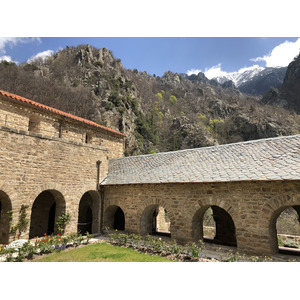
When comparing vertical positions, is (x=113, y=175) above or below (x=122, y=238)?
above

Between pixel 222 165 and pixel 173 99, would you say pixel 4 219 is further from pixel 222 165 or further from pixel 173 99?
pixel 173 99

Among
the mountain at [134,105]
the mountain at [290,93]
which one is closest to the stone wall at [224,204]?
the mountain at [134,105]

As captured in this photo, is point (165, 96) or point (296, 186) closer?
point (296, 186)

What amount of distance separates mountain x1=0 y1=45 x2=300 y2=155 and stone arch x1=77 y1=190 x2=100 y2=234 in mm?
20251

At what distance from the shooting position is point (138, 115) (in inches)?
1686

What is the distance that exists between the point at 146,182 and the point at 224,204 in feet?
13.1

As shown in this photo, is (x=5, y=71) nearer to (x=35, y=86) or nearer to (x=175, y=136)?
(x=35, y=86)

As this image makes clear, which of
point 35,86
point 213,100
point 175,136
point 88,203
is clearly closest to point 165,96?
point 213,100

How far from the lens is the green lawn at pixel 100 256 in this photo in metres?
7.33

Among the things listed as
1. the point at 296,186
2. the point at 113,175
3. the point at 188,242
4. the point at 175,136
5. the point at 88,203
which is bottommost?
the point at 188,242

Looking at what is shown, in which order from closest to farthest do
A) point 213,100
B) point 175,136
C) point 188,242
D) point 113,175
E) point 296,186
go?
point 296,186
point 188,242
point 113,175
point 175,136
point 213,100

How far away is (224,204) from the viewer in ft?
29.2

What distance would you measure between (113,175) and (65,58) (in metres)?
45.8

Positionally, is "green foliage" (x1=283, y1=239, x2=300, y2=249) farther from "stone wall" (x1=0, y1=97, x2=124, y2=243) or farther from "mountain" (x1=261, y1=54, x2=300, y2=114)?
"mountain" (x1=261, y1=54, x2=300, y2=114)
